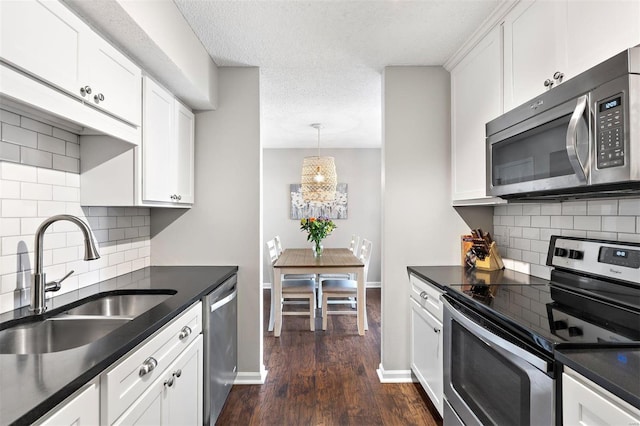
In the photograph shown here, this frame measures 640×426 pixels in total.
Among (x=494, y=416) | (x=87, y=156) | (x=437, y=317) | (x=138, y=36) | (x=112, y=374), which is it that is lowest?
(x=494, y=416)

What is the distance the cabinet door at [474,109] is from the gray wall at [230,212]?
1.47m

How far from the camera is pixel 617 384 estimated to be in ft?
2.67

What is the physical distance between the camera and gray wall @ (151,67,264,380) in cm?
262

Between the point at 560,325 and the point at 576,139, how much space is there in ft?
2.22

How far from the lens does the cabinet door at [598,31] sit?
3.86 ft

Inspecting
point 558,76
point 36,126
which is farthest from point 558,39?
point 36,126

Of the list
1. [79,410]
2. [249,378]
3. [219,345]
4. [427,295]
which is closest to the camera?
[79,410]

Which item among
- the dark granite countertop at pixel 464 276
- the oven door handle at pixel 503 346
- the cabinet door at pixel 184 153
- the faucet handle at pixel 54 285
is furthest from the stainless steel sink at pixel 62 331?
the dark granite countertop at pixel 464 276

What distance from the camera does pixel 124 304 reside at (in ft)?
5.86

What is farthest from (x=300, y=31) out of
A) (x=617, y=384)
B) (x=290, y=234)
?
(x=290, y=234)

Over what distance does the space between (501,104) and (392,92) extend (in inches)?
35.7

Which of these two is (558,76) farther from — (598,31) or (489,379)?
(489,379)

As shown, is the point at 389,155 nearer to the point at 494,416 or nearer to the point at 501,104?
the point at 501,104

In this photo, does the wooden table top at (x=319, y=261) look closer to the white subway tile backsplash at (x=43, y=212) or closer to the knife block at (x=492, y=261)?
the knife block at (x=492, y=261)
